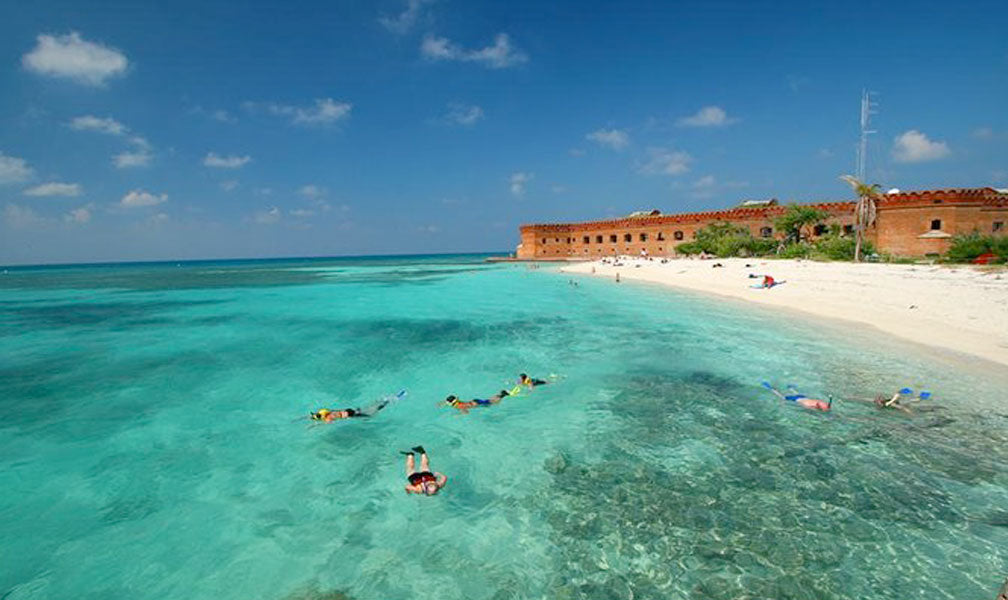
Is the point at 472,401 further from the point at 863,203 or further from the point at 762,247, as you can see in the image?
the point at 762,247

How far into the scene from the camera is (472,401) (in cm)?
1034

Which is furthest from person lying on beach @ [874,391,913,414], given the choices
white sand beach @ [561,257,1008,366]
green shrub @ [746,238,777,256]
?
green shrub @ [746,238,777,256]

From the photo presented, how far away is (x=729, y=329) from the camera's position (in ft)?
56.8

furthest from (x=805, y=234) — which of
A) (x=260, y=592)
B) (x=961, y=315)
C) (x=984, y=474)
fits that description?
(x=260, y=592)

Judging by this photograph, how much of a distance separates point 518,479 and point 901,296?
798 inches

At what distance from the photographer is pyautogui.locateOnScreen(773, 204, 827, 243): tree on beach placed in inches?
1609

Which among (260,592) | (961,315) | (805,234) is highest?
(805,234)

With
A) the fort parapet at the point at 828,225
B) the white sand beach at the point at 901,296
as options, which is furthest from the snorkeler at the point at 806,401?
the fort parapet at the point at 828,225

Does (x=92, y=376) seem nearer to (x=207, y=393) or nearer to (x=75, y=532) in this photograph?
(x=207, y=393)

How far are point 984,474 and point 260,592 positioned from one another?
9636 millimetres

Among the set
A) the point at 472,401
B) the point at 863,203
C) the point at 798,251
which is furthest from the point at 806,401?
the point at 798,251

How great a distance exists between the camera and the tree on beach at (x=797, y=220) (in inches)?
1609

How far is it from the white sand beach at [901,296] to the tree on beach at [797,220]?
1111 cm

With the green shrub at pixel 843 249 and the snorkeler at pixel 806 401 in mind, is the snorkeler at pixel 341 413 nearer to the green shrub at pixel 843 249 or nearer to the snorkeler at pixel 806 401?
the snorkeler at pixel 806 401
